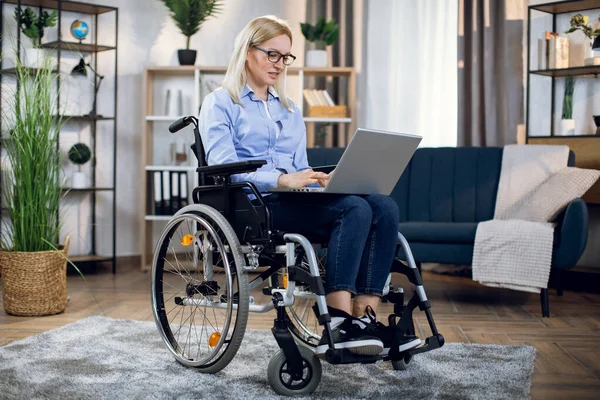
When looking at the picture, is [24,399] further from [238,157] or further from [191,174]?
[191,174]

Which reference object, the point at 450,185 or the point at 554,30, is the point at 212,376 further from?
the point at 554,30

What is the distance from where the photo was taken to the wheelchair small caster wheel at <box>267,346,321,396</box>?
1.91 m

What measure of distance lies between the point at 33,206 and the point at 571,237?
2.30m

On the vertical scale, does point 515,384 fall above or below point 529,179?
below

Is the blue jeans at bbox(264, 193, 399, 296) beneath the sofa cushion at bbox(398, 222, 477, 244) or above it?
above

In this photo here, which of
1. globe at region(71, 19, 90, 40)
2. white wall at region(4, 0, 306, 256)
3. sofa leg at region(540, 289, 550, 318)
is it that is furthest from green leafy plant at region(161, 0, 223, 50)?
sofa leg at region(540, 289, 550, 318)

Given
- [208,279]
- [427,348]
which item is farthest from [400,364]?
[208,279]

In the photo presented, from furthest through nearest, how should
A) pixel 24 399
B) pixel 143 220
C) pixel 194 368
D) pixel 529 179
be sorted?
pixel 143 220 → pixel 529 179 → pixel 194 368 → pixel 24 399

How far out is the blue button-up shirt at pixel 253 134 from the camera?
2121mm

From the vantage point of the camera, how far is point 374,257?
2012mm

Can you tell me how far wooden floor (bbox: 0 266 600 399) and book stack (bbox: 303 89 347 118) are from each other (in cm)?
118

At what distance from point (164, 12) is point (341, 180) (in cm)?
346

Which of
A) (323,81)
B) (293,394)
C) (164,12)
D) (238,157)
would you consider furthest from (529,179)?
(164,12)

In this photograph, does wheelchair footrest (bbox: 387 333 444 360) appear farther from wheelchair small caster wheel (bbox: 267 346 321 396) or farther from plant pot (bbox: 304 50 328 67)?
plant pot (bbox: 304 50 328 67)
